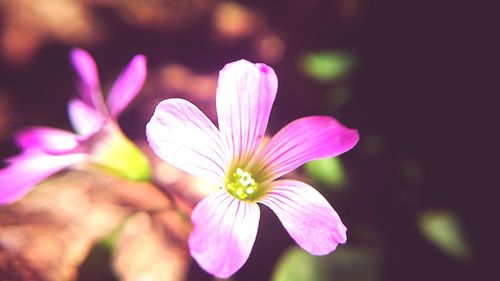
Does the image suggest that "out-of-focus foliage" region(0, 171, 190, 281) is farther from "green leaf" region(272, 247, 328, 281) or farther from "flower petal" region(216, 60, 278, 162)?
"flower petal" region(216, 60, 278, 162)

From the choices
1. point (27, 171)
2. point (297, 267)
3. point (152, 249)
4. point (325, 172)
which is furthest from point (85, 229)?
point (325, 172)

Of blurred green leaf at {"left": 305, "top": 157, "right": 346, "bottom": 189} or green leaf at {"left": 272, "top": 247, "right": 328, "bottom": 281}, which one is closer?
green leaf at {"left": 272, "top": 247, "right": 328, "bottom": 281}

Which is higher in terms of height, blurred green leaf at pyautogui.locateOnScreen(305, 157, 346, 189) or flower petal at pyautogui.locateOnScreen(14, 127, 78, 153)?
flower petal at pyautogui.locateOnScreen(14, 127, 78, 153)

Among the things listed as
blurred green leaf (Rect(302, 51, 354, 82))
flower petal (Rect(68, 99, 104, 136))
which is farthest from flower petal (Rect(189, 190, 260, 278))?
blurred green leaf (Rect(302, 51, 354, 82))

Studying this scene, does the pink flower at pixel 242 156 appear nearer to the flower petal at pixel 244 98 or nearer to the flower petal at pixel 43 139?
the flower petal at pixel 244 98

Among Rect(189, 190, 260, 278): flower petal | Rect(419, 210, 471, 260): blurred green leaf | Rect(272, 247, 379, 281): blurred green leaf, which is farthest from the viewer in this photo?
Rect(419, 210, 471, 260): blurred green leaf

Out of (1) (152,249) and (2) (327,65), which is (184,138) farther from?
(2) (327,65)

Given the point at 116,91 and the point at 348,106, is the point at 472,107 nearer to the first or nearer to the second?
the point at 348,106
